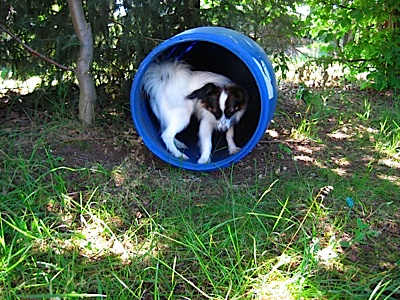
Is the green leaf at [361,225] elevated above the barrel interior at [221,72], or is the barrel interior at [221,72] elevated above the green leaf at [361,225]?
the barrel interior at [221,72]

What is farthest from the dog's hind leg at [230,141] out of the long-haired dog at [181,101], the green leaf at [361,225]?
the green leaf at [361,225]

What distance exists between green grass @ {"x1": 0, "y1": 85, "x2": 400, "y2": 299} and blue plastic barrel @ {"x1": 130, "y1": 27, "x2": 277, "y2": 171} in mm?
220

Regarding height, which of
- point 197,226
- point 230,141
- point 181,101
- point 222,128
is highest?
point 181,101

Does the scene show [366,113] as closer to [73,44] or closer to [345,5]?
[345,5]

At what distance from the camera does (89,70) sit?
13.4 ft

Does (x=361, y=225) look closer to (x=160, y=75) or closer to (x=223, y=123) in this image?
(x=223, y=123)

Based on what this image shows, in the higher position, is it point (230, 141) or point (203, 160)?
point (230, 141)

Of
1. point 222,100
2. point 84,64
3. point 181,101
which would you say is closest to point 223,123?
point 222,100

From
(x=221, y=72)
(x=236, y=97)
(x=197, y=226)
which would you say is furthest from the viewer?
(x=221, y=72)

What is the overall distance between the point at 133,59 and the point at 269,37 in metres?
1.49

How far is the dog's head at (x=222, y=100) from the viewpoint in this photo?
12.4 feet

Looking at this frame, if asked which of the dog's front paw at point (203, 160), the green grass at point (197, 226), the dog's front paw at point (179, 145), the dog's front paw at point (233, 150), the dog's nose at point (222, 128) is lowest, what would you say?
the green grass at point (197, 226)

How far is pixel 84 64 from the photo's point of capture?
404 cm

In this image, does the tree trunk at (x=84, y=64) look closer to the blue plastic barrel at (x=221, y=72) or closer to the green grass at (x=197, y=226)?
the green grass at (x=197, y=226)
